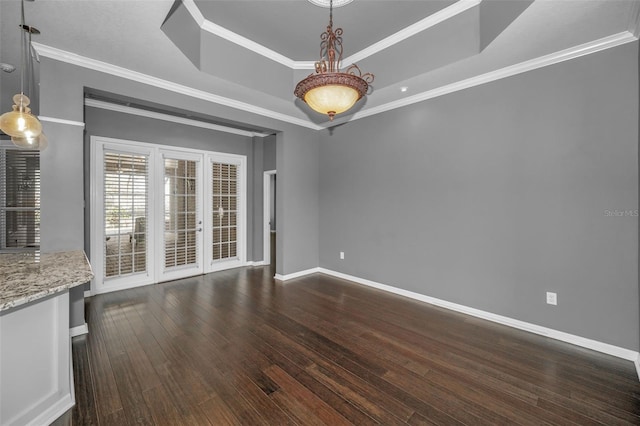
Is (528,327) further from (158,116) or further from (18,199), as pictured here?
(18,199)

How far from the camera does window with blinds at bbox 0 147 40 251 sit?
13.7 feet

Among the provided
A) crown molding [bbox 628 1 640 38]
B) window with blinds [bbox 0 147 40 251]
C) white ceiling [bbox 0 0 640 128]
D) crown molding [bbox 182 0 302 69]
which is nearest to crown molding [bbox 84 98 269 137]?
white ceiling [bbox 0 0 640 128]

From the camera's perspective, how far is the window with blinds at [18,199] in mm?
4176

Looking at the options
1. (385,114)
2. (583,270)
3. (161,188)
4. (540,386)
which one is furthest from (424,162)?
(161,188)

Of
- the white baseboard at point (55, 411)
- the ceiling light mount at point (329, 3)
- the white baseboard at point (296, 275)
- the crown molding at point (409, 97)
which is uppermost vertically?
the ceiling light mount at point (329, 3)

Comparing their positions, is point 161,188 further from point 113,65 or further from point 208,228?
point 113,65

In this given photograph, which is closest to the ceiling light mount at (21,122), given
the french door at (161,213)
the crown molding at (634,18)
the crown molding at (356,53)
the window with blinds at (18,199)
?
the crown molding at (356,53)

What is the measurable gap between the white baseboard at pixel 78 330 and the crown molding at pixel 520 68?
4.72 metres

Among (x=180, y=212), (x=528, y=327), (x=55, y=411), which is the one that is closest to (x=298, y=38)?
(x=180, y=212)

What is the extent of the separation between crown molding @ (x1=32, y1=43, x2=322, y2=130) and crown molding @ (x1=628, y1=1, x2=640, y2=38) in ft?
13.1

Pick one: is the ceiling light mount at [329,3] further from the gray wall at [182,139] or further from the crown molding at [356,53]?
the gray wall at [182,139]

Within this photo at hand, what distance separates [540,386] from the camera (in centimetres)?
216

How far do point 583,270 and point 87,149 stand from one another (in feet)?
21.4

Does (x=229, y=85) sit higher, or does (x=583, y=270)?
(x=229, y=85)
